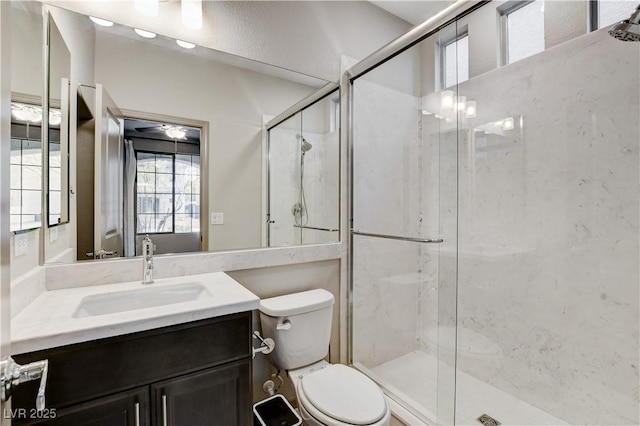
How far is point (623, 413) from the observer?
1.50m

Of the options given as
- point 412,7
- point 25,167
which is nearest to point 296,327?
point 25,167

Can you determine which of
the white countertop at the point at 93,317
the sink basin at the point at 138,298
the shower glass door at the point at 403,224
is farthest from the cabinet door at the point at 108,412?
the shower glass door at the point at 403,224

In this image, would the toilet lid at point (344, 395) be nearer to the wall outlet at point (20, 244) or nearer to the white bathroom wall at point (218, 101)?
the white bathroom wall at point (218, 101)

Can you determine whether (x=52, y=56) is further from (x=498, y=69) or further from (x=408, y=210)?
(x=498, y=69)

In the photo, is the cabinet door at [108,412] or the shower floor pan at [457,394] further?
the shower floor pan at [457,394]

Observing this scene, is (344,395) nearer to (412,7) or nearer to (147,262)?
(147,262)

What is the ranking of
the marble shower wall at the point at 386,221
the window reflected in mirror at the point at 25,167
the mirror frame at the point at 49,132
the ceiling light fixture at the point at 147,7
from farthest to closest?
the marble shower wall at the point at 386,221 < the ceiling light fixture at the point at 147,7 < the mirror frame at the point at 49,132 < the window reflected in mirror at the point at 25,167

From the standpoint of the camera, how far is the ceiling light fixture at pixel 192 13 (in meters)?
1.45

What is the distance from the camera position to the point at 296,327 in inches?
60.6

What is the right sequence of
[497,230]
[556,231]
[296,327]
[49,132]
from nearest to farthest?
[49,132] < [296,327] < [556,231] < [497,230]

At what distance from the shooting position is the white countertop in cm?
80

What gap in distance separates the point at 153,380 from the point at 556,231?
6.78ft

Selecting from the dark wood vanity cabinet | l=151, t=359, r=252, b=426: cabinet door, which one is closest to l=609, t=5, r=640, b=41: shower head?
the dark wood vanity cabinet

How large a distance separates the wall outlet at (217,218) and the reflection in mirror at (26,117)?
26.2 inches
